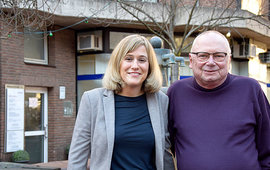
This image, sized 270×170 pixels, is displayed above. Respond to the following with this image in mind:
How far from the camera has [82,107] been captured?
8.36ft

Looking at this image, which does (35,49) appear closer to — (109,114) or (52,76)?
(52,76)

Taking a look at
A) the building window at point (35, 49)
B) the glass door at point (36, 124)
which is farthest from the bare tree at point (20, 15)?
the glass door at point (36, 124)

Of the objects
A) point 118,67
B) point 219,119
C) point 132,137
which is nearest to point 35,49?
point 118,67

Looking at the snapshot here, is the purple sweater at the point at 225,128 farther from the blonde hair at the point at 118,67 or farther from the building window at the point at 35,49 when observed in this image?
the building window at the point at 35,49

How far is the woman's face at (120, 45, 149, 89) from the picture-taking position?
2.55 m

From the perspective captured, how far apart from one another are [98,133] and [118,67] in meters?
0.51

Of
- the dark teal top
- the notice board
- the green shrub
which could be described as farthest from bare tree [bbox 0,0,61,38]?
the green shrub

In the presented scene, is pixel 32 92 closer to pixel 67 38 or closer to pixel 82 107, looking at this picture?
pixel 67 38

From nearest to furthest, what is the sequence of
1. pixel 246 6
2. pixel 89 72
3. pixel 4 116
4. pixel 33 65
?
pixel 4 116 < pixel 33 65 < pixel 89 72 < pixel 246 6

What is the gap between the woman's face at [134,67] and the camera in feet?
8.37

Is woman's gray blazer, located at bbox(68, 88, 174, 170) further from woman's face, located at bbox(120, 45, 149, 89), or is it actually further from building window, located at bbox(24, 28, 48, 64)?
building window, located at bbox(24, 28, 48, 64)

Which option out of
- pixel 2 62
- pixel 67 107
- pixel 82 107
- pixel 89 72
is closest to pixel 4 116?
pixel 2 62

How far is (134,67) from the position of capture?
2.54 metres

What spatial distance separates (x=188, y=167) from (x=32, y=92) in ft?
28.2
